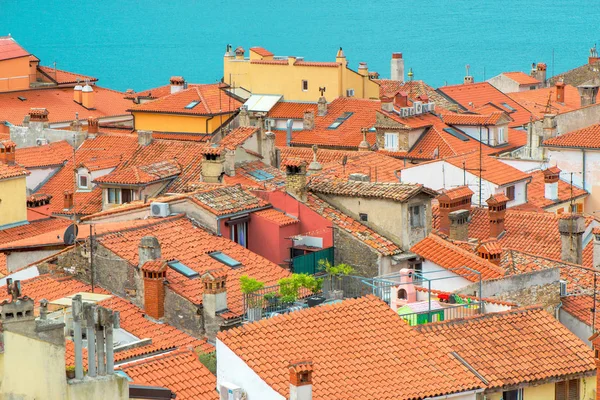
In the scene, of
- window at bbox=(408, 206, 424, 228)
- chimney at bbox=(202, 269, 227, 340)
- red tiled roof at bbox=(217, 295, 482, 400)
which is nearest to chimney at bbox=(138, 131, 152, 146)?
window at bbox=(408, 206, 424, 228)

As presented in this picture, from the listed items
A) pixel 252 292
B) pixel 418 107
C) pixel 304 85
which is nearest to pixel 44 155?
pixel 418 107

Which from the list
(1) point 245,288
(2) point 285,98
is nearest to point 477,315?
(1) point 245,288

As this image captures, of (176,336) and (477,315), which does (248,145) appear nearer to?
(176,336)

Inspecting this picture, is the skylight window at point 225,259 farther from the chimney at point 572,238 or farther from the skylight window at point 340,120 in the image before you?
the skylight window at point 340,120

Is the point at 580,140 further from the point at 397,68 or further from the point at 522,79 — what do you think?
the point at 397,68

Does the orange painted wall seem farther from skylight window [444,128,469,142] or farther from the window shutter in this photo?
the window shutter

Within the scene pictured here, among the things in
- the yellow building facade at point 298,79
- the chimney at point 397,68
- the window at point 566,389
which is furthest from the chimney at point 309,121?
the window at point 566,389
